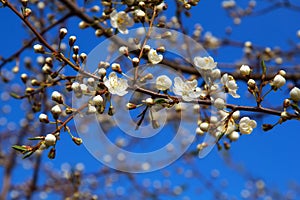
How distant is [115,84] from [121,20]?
1.89ft

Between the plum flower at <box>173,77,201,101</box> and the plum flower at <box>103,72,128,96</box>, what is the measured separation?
206mm

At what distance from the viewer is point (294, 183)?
741 centimetres

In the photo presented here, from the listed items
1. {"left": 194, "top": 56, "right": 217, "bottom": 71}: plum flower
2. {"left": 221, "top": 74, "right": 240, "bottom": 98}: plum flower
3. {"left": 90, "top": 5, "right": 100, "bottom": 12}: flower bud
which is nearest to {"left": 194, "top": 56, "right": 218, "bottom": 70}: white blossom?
{"left": 194, "top": 56, "right": 217, "bottom": 71}: plum flower

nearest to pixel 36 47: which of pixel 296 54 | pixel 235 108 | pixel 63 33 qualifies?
pixel 63 33

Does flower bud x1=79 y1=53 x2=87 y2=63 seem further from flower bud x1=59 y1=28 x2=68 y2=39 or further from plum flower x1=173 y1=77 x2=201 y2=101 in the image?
plum flower x1=173 y1=77 x2=201 y2=101

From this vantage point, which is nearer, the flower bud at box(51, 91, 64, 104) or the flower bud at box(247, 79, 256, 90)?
the flower bud at box(247, 79, 256, 90)

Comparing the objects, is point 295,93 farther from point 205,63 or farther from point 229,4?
point 229,4

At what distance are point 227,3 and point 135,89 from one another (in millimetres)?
4614

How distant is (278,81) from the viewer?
58.5 inches

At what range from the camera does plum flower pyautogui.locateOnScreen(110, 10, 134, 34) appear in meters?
1.94

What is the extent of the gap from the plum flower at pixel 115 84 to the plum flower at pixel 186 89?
0.68 feet

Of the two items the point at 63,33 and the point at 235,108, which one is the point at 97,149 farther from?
the point at 235,108

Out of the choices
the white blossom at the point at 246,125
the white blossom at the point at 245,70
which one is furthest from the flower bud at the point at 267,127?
the white blossom at the point at 245,70

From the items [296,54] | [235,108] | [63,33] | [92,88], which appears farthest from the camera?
[296,54]
